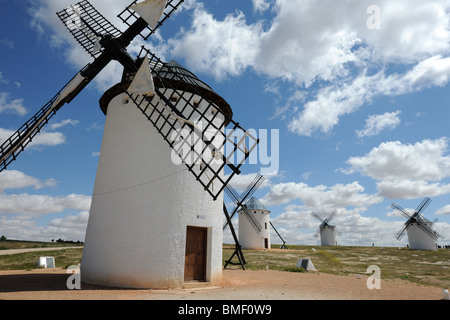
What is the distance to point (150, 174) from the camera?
32.2 ft

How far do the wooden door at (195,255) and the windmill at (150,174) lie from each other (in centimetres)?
4

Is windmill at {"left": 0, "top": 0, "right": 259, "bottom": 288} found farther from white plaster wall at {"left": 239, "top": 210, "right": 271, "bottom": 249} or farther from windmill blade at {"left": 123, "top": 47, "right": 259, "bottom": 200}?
white plaster wall at {"left": 239, "top": 210, "right": 271, "bottom": 249}

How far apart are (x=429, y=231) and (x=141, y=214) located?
54.2m

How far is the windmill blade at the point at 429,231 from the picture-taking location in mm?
45094

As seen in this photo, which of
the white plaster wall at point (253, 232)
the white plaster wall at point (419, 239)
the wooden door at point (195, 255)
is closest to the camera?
the wooden door at point (195, 255)

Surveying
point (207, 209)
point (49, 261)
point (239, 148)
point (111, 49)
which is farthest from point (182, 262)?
point (49, 261)

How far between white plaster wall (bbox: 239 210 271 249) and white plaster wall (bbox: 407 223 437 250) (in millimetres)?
28704

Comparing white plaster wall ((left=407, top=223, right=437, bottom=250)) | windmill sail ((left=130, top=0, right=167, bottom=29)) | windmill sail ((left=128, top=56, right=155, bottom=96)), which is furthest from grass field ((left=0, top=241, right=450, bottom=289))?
white plaster wall ((left=407, top=223, right=437, bottom=250))

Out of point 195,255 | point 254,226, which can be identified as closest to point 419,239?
point 254,226

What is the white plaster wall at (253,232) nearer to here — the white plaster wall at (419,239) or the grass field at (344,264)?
the grass field at (344,264)

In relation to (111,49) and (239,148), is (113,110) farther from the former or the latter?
(239,148)

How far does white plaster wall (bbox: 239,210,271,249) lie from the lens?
124 ft

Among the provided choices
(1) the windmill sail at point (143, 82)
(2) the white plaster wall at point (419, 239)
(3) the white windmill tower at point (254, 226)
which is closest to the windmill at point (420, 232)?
(2) the white plaster wall at point (419, 239)
